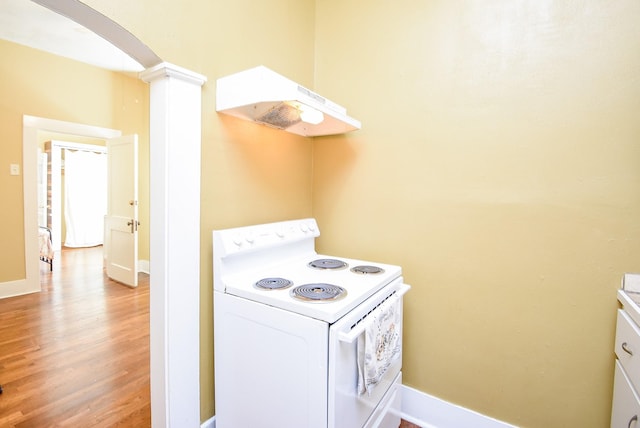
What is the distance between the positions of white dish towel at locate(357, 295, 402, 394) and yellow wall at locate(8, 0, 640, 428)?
41 centimetres

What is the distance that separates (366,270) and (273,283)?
515 millimetres

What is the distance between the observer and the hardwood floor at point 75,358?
1.77 meters

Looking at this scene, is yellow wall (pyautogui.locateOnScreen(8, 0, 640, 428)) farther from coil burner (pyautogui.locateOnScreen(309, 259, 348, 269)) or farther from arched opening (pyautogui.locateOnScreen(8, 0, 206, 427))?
coil burner (pyautogui.locateOnScreen(309, 259, 348, 269))

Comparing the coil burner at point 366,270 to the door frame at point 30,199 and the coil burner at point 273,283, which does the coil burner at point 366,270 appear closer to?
the coil burner at point 273,283

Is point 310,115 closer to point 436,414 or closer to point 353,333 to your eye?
point 353,333

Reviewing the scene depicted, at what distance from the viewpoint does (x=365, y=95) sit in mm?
1893

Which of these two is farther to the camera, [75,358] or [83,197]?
→ [83,197]

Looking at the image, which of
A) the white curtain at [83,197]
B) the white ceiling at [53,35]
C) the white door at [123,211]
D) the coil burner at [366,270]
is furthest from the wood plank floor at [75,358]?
the white curtain at [83,197]

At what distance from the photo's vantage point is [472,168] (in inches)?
62.2

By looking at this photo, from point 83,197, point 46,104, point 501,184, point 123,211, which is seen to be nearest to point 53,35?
point 46,104

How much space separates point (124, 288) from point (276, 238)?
3418 millimetres

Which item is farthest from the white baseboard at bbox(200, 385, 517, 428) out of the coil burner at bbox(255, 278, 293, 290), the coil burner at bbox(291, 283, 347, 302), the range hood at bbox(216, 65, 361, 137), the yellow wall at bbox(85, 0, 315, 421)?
the range hood at bbox(216, 65, 361, 137)

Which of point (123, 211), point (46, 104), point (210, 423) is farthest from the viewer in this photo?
point (123, 211)

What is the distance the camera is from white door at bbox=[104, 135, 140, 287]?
3959 millimetres
